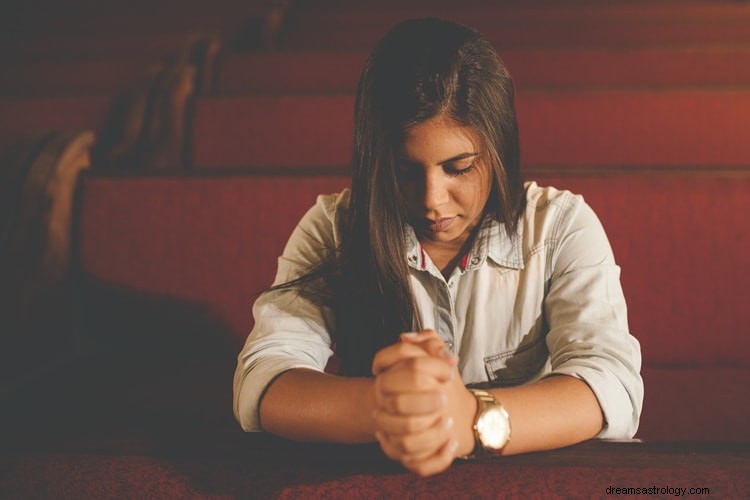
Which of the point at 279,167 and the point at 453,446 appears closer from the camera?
the point at 453,446

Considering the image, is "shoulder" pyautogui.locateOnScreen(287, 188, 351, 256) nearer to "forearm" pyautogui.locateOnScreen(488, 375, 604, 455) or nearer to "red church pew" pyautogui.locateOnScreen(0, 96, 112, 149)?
"forearm" pyautogui.locateOnScreen(488, 375, 604, 455)

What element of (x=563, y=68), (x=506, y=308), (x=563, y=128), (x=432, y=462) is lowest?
(x=432, y=462)

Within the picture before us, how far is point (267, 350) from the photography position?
0.52 metres

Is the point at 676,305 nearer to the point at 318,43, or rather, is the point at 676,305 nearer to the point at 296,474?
the point at 296,474

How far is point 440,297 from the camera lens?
61cm

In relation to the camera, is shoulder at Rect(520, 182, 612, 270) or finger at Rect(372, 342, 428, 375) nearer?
finger at Rect(372, 342, 428, 375)

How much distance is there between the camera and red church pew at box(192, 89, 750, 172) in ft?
3.37

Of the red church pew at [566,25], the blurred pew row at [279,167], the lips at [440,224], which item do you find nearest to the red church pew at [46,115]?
the blurred pew row at [279,167]

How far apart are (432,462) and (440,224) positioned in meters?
0.23

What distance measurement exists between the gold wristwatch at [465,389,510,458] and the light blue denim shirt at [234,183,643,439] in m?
0.08

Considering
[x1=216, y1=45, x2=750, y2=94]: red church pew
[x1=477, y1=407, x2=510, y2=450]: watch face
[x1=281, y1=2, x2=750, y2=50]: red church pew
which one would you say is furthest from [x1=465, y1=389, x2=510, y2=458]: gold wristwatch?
[x1=281, y1=2, x2=750, y2=50]: red church pew

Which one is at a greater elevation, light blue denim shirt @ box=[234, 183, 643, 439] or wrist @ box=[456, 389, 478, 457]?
light blue denim shirt @ box=[234, 183, 643, 439]

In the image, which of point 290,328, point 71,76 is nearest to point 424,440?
point 290,328

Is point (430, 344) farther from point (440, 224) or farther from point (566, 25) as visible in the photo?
point (566, 25)
